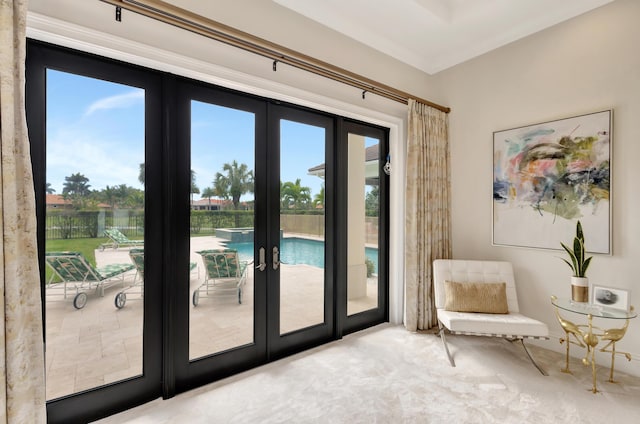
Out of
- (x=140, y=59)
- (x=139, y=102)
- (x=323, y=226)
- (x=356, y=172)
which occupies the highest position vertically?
(x=140, y=59)

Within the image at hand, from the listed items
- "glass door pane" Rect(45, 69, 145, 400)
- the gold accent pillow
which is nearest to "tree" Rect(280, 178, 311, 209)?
"glass door pane" Rect(45, 69, 145, 400)

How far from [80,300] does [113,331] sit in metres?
0.29

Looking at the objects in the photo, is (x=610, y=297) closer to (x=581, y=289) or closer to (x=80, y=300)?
(x=581, y=289)

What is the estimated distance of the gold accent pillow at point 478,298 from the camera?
2.85 meters

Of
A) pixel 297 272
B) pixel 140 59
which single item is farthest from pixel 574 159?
pixel 140 59

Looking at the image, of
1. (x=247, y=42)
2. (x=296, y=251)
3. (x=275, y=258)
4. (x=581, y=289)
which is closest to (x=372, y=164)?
(x=296, y=251)

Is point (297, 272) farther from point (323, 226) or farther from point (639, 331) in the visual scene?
point (639, 331)

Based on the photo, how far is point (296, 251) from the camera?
287 centimetres

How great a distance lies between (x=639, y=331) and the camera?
2.44 m

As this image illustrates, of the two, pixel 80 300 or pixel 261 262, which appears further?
pixel 261 262

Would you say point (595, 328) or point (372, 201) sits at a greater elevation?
point (372, 201)

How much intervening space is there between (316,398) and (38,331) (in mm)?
1662

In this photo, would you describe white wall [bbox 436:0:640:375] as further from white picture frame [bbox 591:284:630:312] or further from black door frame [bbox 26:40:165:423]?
black door frame [bbox 26:40:165:423]

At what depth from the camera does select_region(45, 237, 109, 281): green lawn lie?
1833mm
